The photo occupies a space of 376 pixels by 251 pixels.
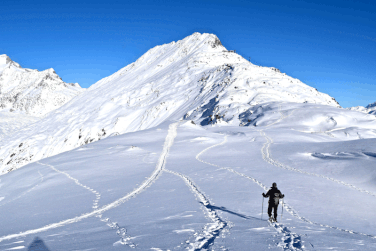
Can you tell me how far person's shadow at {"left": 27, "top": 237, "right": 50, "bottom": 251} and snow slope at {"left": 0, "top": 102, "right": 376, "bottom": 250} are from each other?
138mm

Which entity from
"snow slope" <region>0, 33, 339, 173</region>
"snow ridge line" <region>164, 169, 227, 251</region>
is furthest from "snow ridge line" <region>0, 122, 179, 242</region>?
"snow slope" <region>0, 33, 339, 173</region>

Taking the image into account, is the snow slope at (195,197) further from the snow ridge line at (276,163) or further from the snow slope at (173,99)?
the snow slope at (173,99)

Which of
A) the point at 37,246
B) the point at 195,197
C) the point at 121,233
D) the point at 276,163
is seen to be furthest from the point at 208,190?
the point at 276,163

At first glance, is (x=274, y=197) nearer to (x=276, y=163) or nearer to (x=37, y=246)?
(x=37, y=246)

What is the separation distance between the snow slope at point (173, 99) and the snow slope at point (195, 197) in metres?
25.6

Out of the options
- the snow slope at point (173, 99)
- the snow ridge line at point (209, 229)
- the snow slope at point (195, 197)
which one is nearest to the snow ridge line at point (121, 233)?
the snow slope at point (195, 197)

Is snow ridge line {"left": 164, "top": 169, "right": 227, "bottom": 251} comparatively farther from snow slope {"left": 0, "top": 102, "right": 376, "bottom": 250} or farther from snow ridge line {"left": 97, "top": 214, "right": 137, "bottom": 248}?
snow ridge line {"left": 97, "top": 214, "right": 137, "bottom": 248}

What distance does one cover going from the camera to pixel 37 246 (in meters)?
7.81

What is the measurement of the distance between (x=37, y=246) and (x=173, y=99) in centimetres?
7752

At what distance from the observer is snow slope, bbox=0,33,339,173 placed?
2457 inches

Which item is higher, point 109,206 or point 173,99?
point 173,99

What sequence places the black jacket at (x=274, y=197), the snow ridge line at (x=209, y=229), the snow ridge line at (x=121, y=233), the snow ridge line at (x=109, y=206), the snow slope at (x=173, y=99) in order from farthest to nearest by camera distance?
the snow slope at (x=173, y=99), the black jacket at (x=274, y=197), the snow ridge line at (x=109, y=206), the snow ridge line at (x=121, y=233), the snow ridge line at (x=209, y=229)

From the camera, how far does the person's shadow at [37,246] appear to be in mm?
Answer: 7598

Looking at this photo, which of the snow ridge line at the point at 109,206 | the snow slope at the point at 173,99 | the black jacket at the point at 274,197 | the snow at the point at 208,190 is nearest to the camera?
the snow at the point at 208,190
